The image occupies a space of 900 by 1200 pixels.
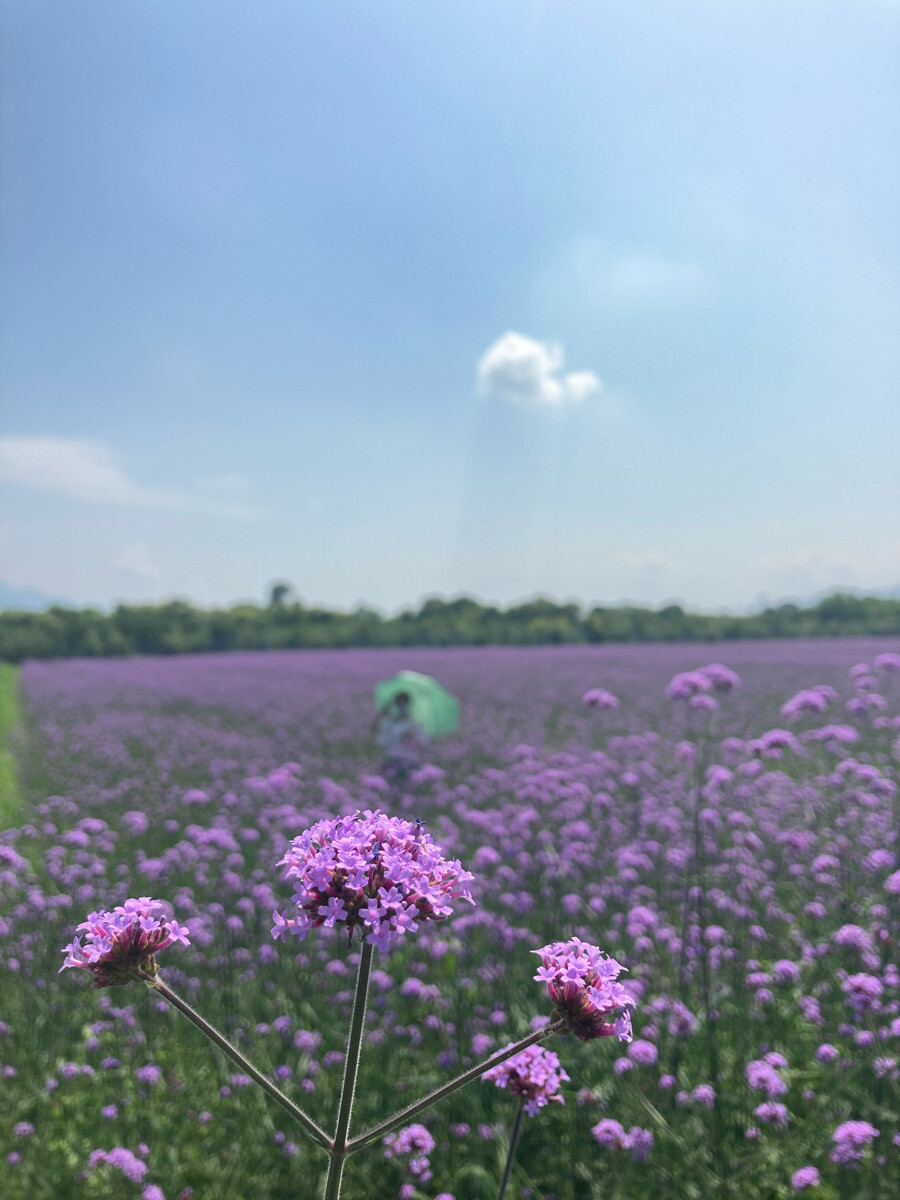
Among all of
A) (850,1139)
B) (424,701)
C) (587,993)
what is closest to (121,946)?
(587,993)

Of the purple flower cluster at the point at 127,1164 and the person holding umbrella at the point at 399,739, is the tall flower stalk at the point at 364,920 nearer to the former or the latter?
the purple flower cluster at the point at 127,1164

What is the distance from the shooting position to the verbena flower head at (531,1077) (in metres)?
1.51

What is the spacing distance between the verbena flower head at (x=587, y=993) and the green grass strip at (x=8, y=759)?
7.00 metres

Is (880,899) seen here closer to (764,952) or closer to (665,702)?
(764,952)

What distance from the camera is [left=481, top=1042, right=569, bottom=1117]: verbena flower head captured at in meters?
1.51

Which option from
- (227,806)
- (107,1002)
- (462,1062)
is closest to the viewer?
(462,1062)

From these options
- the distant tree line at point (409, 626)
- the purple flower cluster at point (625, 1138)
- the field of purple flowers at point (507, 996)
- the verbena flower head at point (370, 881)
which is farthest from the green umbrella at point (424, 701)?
the distant tree line at point (409, 626)

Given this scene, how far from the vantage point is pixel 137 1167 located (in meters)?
2.62

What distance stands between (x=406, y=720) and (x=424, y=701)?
104 cm

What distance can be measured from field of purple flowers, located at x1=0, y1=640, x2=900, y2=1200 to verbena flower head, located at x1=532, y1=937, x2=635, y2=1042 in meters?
0.57

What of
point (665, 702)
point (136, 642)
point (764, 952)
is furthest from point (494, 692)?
point (136, 642)

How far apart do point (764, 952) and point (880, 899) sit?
26.8 inches

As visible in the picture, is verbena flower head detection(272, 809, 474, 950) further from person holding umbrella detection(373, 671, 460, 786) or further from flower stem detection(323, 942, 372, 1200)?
person holding umbrella detection(373, 671, 460, 786)

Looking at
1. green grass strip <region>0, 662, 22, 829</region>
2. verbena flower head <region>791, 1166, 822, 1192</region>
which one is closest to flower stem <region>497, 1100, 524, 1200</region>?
verbena flower head <region>791, 1166, 822, 1192</region>
